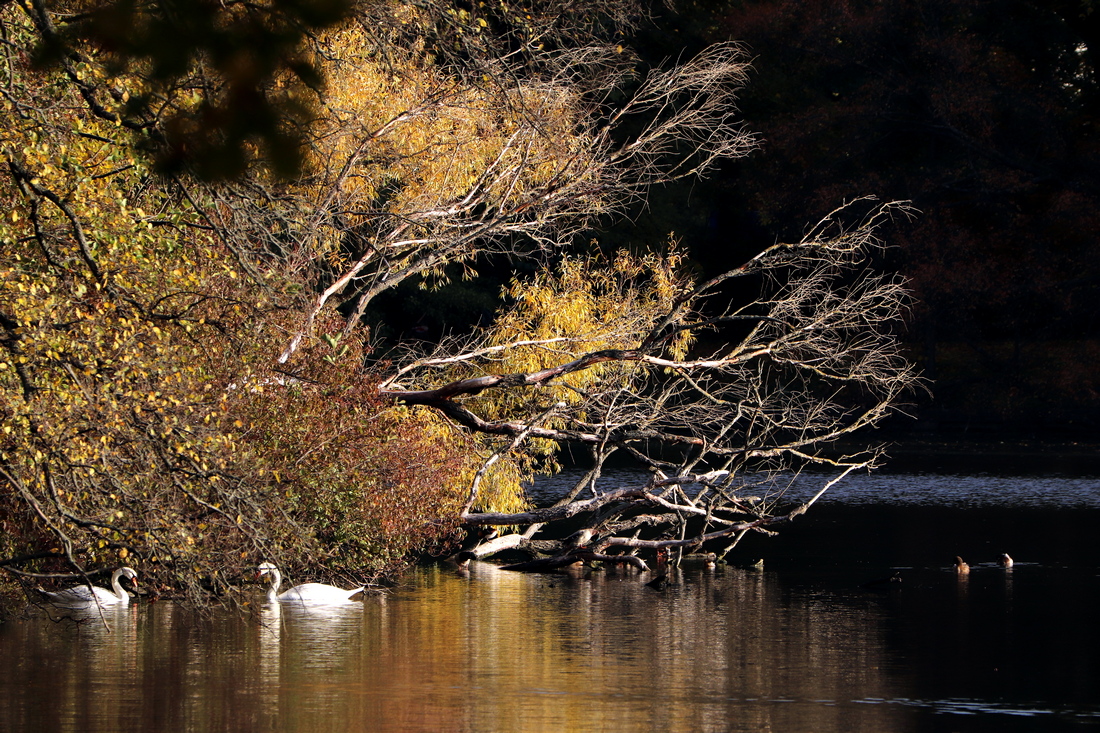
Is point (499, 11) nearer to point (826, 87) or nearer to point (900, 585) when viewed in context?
point (900, 585)

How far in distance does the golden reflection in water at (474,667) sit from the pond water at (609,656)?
0.12 ft

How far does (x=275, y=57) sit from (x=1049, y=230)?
151 ft

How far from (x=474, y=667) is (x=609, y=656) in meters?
1.46

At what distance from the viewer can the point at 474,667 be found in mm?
13562

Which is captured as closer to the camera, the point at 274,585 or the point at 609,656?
the point at 609,656

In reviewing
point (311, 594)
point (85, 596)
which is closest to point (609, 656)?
point (311, 594)

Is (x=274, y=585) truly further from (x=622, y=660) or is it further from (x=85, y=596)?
(x=622, y=660)

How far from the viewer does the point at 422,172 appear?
823 inches

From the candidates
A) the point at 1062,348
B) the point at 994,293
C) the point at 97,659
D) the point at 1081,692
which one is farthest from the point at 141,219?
the point at 1062,348

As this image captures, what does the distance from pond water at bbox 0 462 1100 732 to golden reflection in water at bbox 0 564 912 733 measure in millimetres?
37

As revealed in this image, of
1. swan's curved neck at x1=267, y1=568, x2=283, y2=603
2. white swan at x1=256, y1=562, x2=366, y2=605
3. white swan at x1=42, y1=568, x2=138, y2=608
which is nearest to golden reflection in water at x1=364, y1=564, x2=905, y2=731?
white swan at x1=256, y1=562, x2=366, y2=605

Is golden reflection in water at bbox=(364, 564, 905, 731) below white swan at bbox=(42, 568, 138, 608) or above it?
below

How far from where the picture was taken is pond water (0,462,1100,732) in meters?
11.5

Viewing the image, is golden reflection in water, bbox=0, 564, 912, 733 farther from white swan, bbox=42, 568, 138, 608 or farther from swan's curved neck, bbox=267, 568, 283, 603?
white swan, bbox=42, 568, 138, 608
